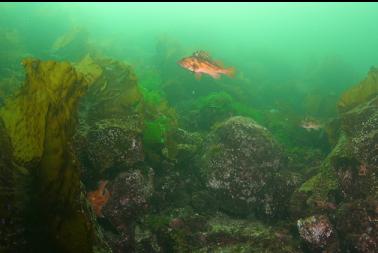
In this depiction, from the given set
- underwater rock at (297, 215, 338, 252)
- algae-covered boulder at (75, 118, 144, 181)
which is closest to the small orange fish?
underwater rock at (297, 215, 338, 252)

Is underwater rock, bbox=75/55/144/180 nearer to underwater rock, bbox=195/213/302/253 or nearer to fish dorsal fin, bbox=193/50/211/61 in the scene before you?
fish dorsal fin, bbox=193/50/211/61

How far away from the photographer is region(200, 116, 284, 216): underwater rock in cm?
618

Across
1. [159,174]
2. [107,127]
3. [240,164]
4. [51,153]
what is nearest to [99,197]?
[107,127]

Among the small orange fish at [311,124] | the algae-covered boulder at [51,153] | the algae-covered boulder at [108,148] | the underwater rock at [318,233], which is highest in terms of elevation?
the algae-covered boulder at [51,153]

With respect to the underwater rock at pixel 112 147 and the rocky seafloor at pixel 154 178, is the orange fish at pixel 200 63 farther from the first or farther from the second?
the underwater rock at pixel 112 147

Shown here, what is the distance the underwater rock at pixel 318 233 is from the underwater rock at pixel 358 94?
12.0ft

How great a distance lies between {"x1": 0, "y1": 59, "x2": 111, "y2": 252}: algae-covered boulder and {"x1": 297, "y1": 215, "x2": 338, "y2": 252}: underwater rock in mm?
2875

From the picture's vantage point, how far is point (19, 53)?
1349 centimetres

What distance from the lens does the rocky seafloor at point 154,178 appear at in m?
3.48

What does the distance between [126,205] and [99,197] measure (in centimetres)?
42

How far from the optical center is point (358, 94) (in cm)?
767

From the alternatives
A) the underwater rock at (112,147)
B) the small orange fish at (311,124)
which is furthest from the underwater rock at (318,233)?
the small orange fish at (311,124)

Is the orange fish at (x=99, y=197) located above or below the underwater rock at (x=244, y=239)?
above

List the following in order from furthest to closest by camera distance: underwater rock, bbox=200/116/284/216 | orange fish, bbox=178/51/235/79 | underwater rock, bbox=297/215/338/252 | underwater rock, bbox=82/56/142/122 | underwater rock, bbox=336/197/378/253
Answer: underwater rock, bbox=200/116/284/216, underwater rock, bbox=82/56/142/122, orange fish, bbox=178/51/235/79, underwater rock, bbox=297/215/338/252, underwater rock, bbox=336/197/378/253
